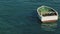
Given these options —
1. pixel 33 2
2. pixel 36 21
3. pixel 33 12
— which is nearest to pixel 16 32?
pixel 36 21

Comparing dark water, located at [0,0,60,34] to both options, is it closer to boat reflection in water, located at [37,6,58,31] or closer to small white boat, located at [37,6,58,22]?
boat reflection in water, located at [37,6,58,31]

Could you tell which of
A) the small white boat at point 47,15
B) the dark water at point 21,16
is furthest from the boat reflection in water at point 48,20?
the dark water at point 21,16

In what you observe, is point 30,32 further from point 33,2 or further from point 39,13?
point 33,2

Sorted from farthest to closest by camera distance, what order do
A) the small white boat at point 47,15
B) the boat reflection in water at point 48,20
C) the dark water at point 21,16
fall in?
the small white boat at point 47,15, the boat reflection in water at point 48,20, the dark water at point 21,16

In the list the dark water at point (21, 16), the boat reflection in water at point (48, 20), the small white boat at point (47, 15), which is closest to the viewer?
the dark water at point (21, 16)

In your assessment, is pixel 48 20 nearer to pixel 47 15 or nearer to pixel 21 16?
pixel 47 15

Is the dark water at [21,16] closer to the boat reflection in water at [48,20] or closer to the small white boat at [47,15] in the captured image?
the boat reflection in water at [48,20]

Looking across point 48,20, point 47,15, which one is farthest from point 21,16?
point 48,20

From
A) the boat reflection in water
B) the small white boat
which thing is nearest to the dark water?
the boat reflection in water
